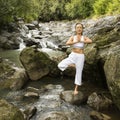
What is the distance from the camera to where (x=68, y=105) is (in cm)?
1084

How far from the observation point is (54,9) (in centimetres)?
6525

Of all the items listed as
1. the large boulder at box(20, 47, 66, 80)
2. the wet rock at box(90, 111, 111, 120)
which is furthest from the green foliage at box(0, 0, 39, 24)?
the wet rock at box(90, 111, 111, 120)

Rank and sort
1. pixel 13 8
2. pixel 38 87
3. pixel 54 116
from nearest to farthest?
pixel 54 116, pixel 38 87, pixel 13 8

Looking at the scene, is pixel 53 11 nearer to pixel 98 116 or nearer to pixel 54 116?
pixel 98 116

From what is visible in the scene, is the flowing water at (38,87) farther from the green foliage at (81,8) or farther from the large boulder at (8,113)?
the green foliage at (81,8)

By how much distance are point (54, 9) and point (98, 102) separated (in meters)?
56.5

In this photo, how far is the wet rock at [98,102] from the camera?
10.6m

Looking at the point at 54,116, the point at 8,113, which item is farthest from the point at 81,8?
the point at 8,113

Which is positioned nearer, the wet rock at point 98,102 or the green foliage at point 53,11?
the wet rock at point 98,102

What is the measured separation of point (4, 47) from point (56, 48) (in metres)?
5.31

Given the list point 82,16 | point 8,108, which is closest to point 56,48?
point 8,108

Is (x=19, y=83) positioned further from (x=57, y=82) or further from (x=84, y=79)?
(x=84, y=79)

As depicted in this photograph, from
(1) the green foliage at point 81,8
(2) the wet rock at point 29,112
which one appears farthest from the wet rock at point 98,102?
(1) the green foliage at point 81,8

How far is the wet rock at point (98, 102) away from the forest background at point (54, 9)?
18.9 metres
